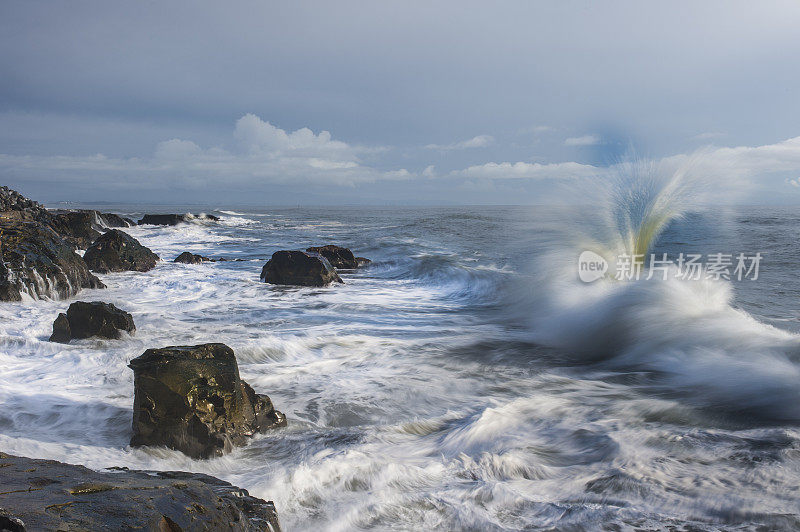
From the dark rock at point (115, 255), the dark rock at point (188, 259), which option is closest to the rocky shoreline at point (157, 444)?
the dark rock at point (115, 255)

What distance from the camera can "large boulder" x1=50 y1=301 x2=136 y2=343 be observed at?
549 cm

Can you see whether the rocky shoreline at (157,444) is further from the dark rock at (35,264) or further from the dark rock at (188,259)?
the dark rock at (188,259)

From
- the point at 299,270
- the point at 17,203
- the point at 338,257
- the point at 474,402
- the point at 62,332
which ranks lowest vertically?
the point at 474,402

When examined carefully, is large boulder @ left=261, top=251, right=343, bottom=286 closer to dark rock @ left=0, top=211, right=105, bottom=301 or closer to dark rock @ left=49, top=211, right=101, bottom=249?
dark rock @ left=0, top=211, right=105, bottom=301

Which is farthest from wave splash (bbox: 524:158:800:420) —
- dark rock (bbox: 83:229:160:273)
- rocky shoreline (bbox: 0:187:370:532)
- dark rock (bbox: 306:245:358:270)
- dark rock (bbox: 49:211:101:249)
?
dark rock (bbox: 49:211:101:249)

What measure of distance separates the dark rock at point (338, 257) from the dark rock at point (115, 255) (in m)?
4.31

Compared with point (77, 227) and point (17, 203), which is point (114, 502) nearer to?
point (17, 203)

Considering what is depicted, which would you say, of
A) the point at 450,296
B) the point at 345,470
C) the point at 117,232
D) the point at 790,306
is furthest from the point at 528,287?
the point at 117,232

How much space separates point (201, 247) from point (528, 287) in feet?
48.2

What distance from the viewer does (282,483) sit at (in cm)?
288

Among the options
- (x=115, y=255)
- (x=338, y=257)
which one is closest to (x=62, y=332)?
(x=115, y=255)

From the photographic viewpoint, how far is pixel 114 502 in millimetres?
1713

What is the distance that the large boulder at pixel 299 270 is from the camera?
34.6 ft

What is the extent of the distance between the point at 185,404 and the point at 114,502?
152 cm
